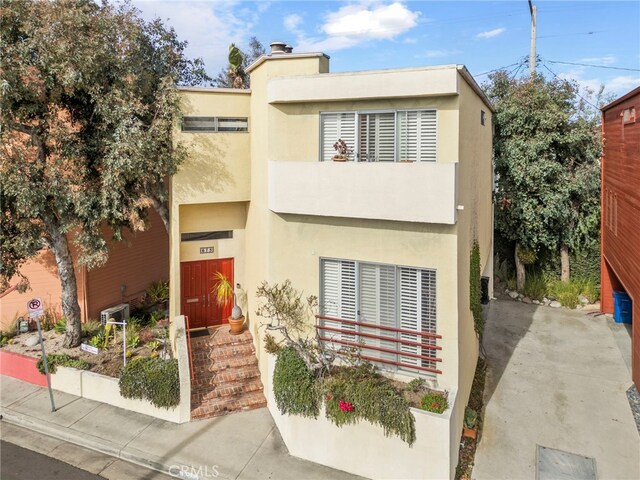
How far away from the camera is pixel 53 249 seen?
43.8ft

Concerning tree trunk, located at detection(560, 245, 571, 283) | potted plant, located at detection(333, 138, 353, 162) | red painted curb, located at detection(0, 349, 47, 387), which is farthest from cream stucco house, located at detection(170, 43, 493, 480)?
tree trunk, located at detection(560, 245, 571, 283)

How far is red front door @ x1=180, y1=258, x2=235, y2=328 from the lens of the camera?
14195mm

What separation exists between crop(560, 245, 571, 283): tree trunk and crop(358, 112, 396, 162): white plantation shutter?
12.9 metres

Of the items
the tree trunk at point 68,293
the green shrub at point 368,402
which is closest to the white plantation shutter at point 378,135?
the green shrub at point 368,402

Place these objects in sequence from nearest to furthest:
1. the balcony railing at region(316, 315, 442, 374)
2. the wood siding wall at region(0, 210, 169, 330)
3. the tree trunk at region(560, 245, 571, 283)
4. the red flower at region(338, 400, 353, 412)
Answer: the red flower at region(338, 400, 353, 412) < the balcony railing at region(316, 315, 442, 374) < the wood siding wall at region(0, 210, 169, 330) < the tree trunk at region(560, 245, 571, 283)

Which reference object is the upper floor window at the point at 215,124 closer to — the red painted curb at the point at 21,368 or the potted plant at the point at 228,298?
the potted plant at the point at 228,298

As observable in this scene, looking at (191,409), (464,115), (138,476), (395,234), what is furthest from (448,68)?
(138,476)

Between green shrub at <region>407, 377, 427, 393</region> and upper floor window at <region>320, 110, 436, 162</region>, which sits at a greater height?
upper floor window at <region>320, 110, 436, 162</region>

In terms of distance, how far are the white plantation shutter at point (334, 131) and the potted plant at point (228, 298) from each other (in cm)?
604

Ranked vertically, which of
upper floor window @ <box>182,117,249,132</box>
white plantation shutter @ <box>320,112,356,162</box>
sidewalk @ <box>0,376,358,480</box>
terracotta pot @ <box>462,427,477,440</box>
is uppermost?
upper floor window @ <box>182,117,249,132</box>

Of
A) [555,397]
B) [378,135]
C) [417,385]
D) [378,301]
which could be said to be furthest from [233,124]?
[555,397]

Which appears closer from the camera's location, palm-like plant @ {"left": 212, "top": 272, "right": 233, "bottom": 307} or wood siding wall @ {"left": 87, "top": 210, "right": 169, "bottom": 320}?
palm-like plant @ {"left": 212, "top": 272, "right": 233, "bottom": 307}

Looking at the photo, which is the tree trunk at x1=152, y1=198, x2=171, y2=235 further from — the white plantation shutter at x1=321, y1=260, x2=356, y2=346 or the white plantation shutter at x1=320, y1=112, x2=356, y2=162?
the white plantation shutter at x1=320, y1=112, x2=356, y2=162

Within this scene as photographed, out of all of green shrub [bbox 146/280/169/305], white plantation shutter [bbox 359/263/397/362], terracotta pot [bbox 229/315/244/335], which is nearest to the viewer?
white plantation shutter [bbox 359/263/397/362]
